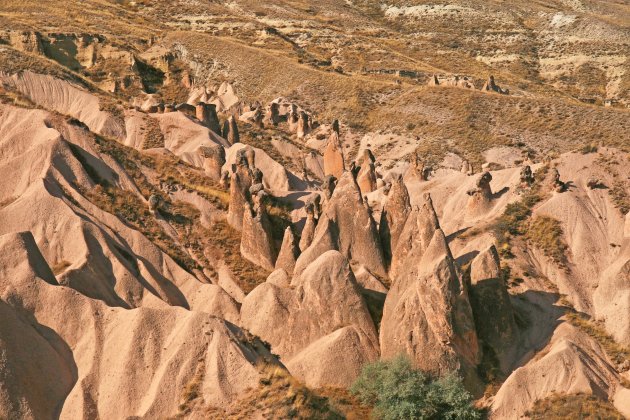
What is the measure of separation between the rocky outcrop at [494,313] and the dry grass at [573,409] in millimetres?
3417

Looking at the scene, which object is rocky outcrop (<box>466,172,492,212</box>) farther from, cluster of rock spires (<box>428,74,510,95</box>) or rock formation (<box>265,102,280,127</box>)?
cluster of rock spires (<box>428,74,510,95</box>)

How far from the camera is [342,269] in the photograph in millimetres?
38938

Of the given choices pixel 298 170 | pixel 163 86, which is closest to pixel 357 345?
pixel 298 170

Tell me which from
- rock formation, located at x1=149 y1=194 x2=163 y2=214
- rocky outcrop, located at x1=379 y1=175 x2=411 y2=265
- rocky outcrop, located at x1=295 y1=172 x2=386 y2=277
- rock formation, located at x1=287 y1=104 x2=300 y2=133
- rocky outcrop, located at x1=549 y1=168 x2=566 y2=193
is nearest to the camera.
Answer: rocky outcrop, located at x1=295 y1=172 x2=386 y2=277

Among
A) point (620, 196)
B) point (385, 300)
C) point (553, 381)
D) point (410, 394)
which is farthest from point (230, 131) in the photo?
point (553, 381)

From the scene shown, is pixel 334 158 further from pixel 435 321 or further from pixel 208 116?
pixel 435 321

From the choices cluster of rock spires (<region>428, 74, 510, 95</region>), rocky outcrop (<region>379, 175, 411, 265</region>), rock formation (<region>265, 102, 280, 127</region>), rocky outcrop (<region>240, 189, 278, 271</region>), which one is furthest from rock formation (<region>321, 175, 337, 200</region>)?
cluster of rock spires (<region>428, 74, 510, 95</region>)

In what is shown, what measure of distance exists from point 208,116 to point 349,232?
1335 inches

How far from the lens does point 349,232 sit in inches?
1756

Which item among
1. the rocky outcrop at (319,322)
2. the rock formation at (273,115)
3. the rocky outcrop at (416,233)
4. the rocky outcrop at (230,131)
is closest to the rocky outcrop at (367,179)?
the rocky outcrop at (416,233)

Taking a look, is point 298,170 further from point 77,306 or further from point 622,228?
point 77,306

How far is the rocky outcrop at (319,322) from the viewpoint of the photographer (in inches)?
1459

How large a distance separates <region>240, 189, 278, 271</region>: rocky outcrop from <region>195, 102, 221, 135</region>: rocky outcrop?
27.5 m

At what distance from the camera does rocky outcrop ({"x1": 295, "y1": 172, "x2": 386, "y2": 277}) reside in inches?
1730
